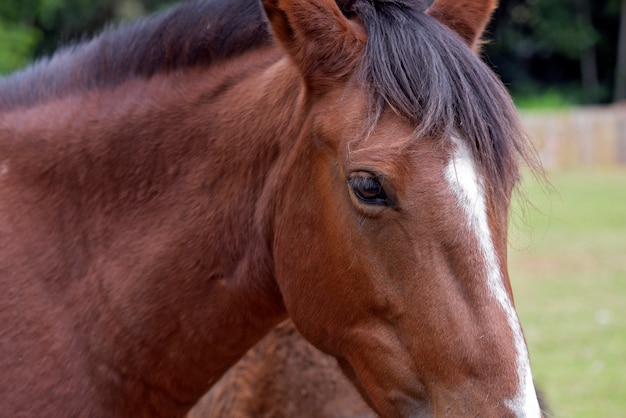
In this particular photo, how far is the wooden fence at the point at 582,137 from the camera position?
25.1 metres

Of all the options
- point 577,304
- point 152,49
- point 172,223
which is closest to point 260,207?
point 172,223

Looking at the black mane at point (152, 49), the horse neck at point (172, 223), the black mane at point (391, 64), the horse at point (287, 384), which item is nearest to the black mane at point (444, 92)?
the black mane at point (391, 64)

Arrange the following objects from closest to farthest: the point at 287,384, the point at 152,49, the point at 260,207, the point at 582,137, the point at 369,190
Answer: the point at 369,190 → the point at 260,207 → the point at 152,49 → the point at 287,384 → the point at 582,137

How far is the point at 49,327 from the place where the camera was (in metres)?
2.89

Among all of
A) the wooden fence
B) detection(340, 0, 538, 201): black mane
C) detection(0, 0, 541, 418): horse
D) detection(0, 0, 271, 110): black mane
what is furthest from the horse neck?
the wooden fence

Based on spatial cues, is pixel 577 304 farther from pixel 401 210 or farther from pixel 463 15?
pixel 401 210

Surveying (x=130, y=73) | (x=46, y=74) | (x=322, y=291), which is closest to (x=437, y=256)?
(x=322, y=291)

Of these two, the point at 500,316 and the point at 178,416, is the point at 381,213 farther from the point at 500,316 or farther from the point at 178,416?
the point at 178,416

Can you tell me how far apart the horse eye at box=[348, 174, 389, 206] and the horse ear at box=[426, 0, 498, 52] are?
734 mm

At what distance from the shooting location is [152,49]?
10.4 feet

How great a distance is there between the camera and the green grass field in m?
7.37

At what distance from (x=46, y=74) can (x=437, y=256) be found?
1.75 metres

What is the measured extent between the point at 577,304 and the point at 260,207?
871 cm

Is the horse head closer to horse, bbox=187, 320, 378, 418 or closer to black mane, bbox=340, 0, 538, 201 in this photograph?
black mane, bbox=340, 0, 538, 201
